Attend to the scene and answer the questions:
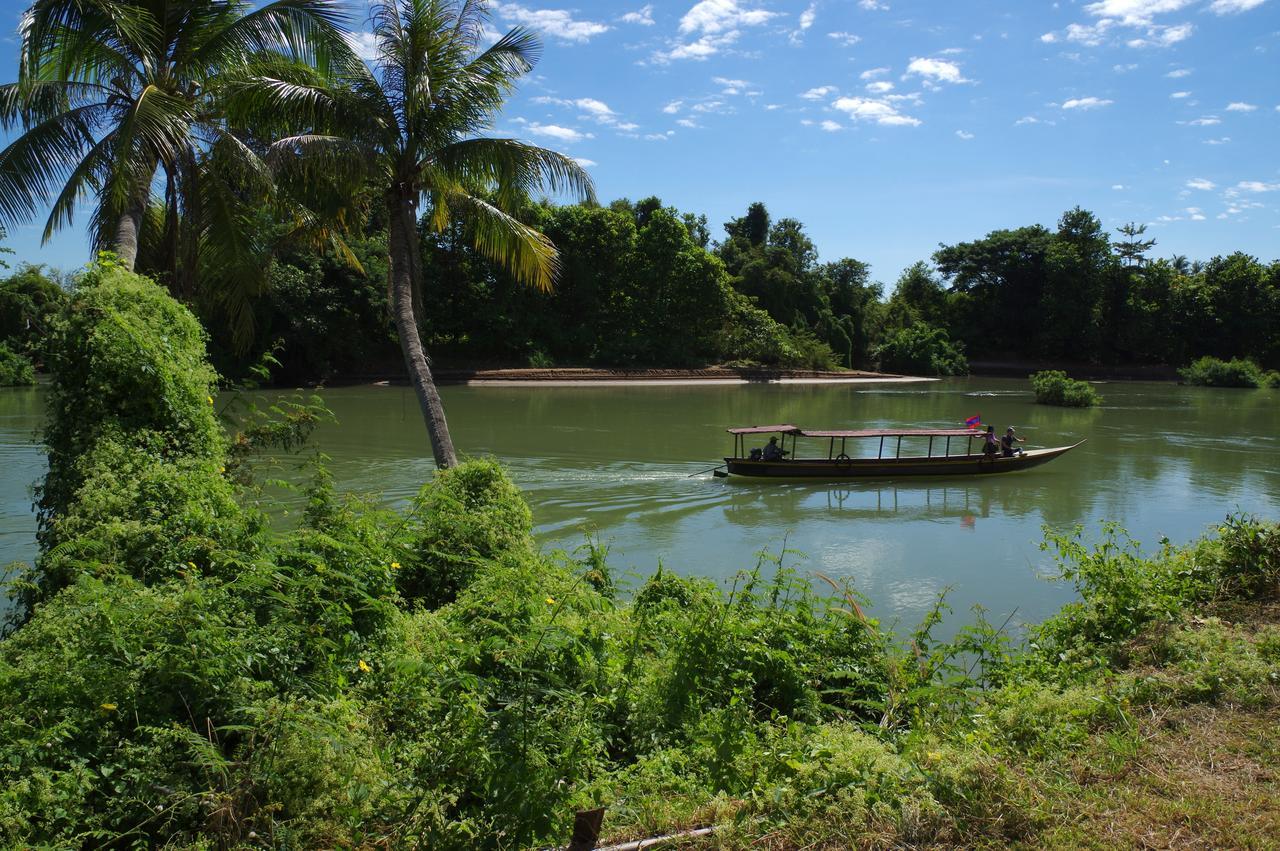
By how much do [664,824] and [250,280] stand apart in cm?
794

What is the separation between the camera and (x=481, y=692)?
4.11 m

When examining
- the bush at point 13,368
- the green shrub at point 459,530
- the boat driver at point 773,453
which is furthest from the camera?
the bush at point 13,368

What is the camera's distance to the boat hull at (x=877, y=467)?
54.1ft

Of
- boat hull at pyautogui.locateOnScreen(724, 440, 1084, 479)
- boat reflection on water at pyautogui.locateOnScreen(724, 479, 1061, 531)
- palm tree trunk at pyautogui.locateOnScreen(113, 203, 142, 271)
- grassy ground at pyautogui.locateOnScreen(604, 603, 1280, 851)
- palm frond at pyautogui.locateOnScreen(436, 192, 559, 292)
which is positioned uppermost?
palm frond at pyautogui.locateOnScreen(436, 192, 559, 292)

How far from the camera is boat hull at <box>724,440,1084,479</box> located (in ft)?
54.1

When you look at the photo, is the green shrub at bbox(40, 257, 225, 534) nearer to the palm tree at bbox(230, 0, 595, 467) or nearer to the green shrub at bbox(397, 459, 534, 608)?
the green shrub at bbox(397, 459, 534, 608)

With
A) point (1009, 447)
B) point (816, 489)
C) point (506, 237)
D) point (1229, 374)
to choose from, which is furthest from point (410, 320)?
point (1229, 374)

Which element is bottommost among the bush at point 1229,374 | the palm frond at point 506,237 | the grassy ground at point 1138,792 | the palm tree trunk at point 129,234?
the grassy ground at point 1138,792

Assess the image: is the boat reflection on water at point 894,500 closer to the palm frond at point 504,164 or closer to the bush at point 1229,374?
the palm frond at point 504,164

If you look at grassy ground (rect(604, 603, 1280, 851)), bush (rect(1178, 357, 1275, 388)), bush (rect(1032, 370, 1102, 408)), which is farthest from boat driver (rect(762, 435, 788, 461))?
bush (rect(1178, 357, 1275, 388))

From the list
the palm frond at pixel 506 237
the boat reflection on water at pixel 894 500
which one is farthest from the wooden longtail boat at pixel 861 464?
the palm frond at pixel 506 237

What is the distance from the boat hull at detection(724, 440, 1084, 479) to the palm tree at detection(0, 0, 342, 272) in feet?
35.4

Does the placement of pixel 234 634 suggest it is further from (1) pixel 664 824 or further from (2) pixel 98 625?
(1) pixel 664 824

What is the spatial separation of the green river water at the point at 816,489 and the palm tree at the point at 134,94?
2.97 metres
